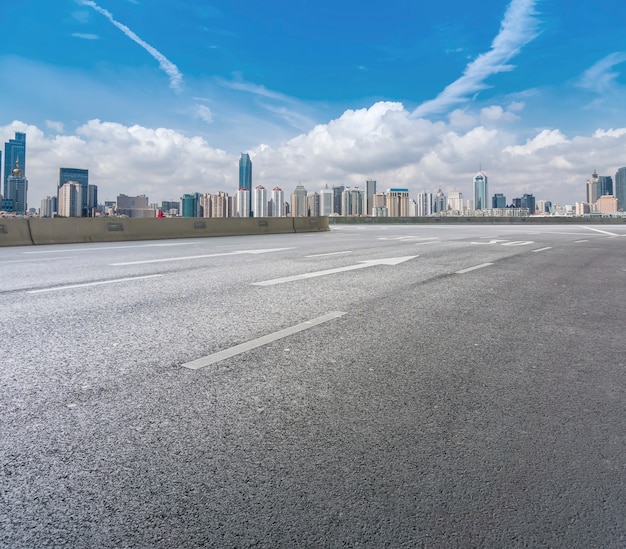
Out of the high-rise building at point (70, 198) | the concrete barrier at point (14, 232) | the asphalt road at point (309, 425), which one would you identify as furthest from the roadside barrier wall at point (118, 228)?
the high-rise building at point (70, 198)

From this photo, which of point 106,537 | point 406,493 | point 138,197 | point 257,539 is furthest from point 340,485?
point 138,197

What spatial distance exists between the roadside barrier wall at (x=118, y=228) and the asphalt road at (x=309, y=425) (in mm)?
12598

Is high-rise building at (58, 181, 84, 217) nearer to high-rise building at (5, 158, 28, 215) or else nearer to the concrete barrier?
the concrete barrier

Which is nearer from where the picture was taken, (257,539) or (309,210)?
(257,539)

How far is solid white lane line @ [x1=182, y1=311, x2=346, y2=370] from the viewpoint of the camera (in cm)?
359

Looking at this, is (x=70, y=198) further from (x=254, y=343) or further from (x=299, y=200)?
(x=299, y=200)

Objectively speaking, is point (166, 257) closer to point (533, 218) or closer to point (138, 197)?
point (138, 197)

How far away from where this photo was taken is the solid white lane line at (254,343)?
11.8ft

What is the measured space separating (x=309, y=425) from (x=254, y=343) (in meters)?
1.61

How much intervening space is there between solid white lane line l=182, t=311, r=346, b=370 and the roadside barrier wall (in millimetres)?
15144

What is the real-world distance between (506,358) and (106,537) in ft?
10.3

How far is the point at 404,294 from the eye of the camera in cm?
670

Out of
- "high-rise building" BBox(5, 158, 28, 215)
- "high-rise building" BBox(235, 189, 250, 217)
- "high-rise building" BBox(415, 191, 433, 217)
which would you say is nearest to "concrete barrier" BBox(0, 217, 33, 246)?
"high-rise building" BBox(235, 189, 250, 217)

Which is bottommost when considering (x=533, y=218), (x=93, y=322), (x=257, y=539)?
(x=257, y=539)
